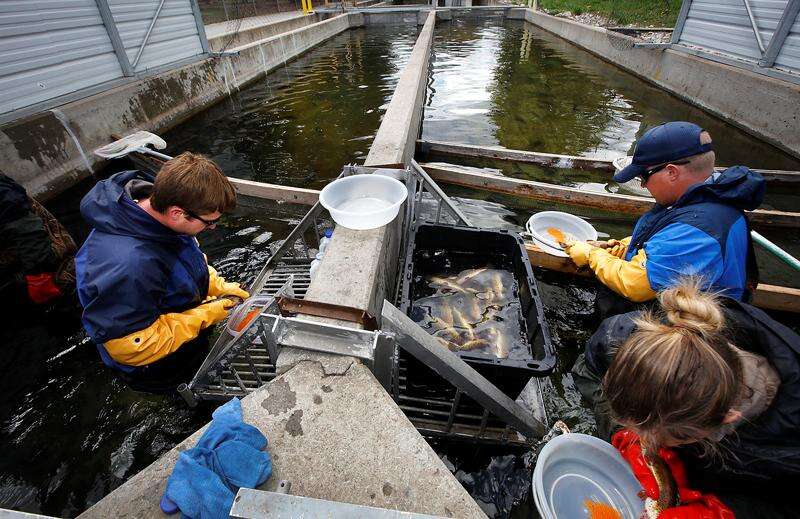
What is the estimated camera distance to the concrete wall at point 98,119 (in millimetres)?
5848

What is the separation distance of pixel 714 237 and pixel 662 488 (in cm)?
152

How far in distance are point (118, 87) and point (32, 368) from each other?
23.7ft

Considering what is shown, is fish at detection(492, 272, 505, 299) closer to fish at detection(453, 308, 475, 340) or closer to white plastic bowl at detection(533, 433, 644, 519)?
fish at detection(453, 308, 475, 340)

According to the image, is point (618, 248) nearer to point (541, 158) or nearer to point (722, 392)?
point (722, 392)

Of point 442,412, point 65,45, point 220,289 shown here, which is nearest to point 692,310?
point 442,412

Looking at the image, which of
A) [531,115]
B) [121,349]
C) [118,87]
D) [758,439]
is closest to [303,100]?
[118,87]

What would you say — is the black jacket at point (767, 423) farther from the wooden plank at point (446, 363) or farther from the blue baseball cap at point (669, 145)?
the blue baseball cap at point (669, 145)

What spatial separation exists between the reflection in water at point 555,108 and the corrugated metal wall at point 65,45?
7500mm

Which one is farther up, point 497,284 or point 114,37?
point 114,37

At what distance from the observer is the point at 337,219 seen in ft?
10.2

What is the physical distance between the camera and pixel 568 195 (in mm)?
5438

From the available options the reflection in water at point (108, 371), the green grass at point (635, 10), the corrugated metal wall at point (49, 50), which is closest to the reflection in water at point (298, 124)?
the reflection in water at point (108, 371)

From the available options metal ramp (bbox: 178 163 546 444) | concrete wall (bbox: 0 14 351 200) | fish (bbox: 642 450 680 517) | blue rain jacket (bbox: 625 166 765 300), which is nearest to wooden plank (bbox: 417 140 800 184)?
metal ramp (bbox: 178 163 546 444)

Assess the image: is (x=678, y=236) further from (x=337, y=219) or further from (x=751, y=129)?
(x=751, y=129)
